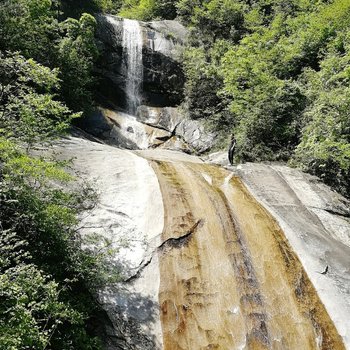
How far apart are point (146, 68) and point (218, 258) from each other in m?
16.9

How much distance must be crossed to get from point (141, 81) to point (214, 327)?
58.7ft

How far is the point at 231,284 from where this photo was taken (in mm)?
7277

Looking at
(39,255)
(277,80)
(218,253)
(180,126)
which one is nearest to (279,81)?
(277,80)

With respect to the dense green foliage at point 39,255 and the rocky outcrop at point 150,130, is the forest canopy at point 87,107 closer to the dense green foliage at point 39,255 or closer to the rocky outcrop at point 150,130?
the dense green foliage at point 39,255

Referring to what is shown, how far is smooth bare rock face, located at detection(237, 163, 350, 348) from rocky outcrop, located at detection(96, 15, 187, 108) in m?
11.5

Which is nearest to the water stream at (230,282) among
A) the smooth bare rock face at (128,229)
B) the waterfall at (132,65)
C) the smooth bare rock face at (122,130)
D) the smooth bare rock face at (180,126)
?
the smooth bare rock face at (128,229)

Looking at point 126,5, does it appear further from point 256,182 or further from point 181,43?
point 256,182

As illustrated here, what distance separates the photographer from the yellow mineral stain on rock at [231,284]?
21.2 ft

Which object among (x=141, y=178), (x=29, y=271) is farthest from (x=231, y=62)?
(x=29, y=271)

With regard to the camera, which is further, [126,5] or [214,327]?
[126,5]

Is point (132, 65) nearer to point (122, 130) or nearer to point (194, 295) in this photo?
point (122, 130)

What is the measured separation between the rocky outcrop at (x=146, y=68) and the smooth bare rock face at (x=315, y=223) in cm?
1151

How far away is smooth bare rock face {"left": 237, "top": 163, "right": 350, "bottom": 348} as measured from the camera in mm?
7367

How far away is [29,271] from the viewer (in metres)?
4.56
